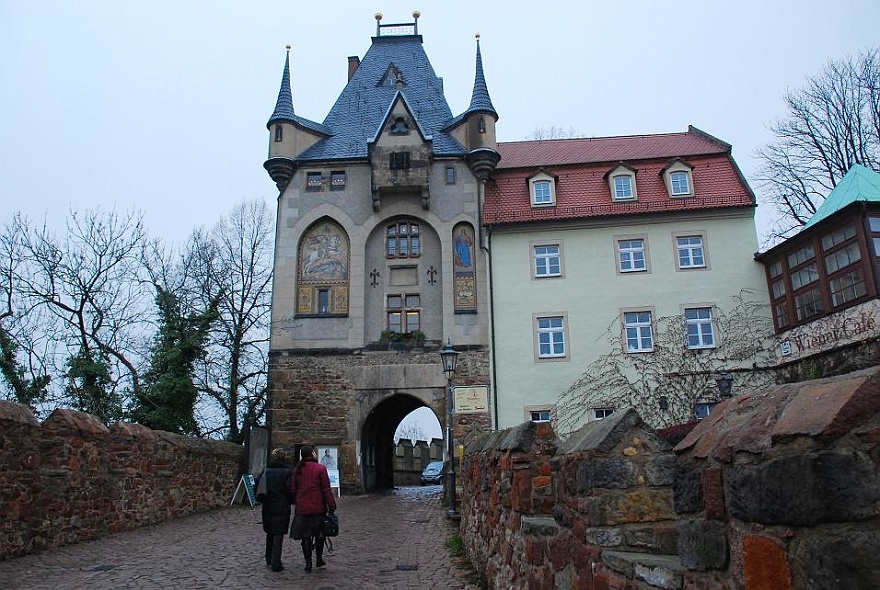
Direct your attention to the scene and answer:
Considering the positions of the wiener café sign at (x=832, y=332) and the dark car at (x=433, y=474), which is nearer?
the wiener café sign at (x=832, y=332)

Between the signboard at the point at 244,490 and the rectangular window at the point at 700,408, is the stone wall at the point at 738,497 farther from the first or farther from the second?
the rectangular window at the point at 700,408

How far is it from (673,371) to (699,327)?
1.92 meters

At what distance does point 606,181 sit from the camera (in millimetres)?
26672

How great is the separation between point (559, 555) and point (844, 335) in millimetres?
18651

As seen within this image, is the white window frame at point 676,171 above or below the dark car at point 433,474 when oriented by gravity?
above

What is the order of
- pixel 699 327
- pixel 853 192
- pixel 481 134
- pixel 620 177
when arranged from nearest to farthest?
1. pixel 853 192
2. pixel 699 327
3. pixel 620 177
4. pixel 481 134

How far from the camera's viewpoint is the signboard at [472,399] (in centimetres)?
2406

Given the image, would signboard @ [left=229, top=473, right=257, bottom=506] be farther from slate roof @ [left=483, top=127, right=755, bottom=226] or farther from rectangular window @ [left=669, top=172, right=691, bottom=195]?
rectangular window @ [left=669, top=172, right=691, bottom=195]

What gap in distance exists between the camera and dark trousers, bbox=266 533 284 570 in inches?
358

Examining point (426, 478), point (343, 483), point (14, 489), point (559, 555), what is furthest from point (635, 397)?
point (559, 555)

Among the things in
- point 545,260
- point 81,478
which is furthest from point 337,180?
point 81,478

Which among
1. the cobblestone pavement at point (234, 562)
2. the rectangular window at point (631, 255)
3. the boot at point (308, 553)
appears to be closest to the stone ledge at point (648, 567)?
the cobblestone pavement at point (234, 562)

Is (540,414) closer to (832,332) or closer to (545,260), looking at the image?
(545,260)

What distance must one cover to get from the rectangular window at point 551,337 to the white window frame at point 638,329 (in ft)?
6.59
